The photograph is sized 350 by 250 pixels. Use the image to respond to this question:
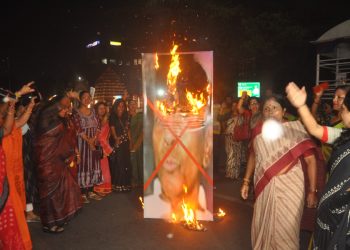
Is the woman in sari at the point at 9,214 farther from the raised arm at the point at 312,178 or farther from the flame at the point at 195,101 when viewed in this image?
the raised arm at the point at 312,178

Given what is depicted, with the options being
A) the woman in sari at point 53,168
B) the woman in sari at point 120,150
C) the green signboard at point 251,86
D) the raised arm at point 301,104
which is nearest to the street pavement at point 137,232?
the woman in sari at point 53,168

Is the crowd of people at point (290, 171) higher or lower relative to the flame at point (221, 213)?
higher

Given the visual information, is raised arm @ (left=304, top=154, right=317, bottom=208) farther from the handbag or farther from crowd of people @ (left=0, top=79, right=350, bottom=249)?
the handbag

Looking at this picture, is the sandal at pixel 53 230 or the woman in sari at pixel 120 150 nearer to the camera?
the sandal at pixel 53 230

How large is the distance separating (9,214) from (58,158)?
59.3 inches

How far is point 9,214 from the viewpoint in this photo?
365 cm

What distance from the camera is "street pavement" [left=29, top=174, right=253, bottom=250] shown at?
14.9ft

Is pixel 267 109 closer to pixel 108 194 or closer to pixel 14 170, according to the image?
pixel 14 170

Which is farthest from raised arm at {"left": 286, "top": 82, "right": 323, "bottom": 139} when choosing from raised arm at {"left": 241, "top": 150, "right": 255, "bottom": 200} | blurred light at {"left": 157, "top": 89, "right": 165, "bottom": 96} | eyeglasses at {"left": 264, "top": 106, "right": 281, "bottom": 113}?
blurred light at {"left": 157, "top": 89, "right": 165, "bottom": 96}

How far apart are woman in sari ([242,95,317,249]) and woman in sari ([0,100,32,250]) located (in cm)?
245

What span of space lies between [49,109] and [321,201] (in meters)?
3.71

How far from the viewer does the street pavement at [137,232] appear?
4.55 m

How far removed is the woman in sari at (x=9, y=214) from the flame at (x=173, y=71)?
6.43 feet

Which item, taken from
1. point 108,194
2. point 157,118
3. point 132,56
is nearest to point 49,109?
point 157,118
